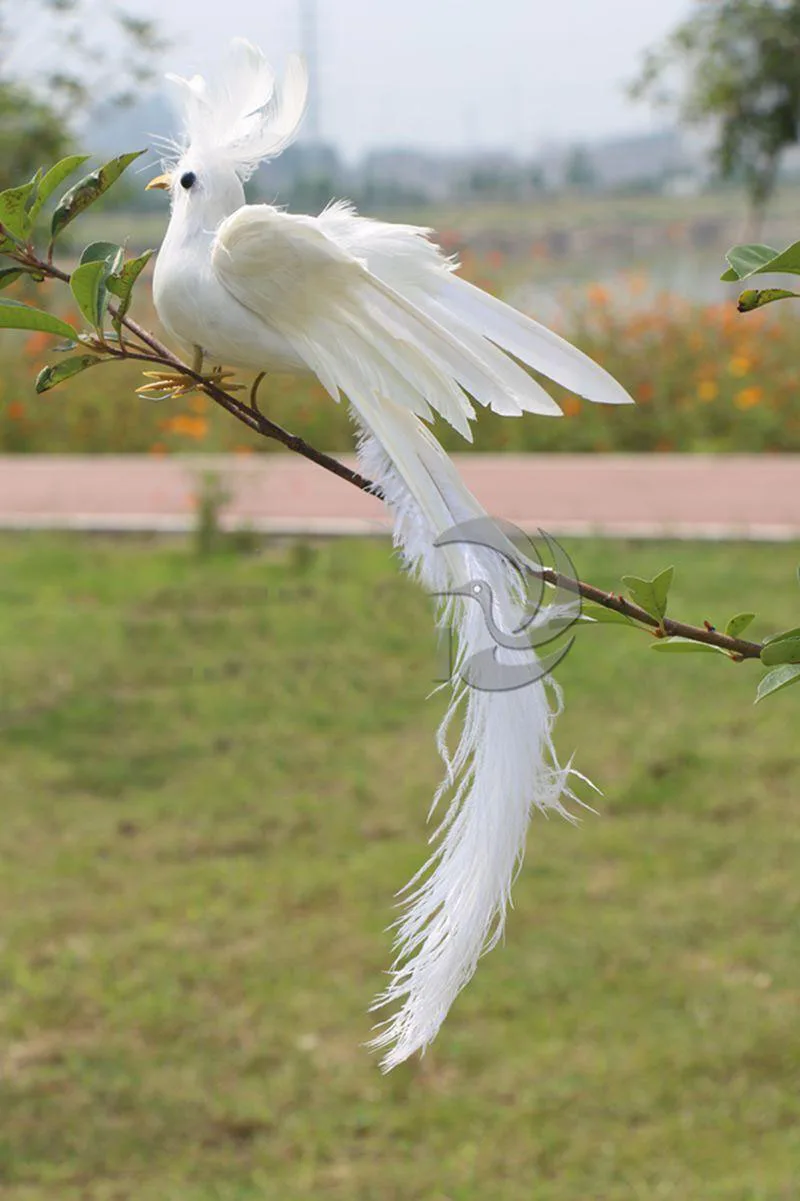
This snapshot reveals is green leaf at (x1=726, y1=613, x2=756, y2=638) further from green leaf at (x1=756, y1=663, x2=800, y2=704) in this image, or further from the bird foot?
the bird foot

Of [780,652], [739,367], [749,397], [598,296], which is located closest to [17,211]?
[780,652]

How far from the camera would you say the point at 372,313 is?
886 millimetres

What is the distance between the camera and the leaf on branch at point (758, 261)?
0.82 metres

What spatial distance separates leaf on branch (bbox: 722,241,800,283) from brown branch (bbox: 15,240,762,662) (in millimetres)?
202

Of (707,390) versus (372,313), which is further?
(707,390)

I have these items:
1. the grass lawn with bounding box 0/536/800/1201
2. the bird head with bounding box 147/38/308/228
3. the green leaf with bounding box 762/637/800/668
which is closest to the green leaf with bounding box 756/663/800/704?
the green leaf with bounding box 762/637/800/668

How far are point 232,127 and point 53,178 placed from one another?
0.16m

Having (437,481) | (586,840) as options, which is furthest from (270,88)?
(586,840)

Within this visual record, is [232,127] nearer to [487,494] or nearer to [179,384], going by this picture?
[179,384]

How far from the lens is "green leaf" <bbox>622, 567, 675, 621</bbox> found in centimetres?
87

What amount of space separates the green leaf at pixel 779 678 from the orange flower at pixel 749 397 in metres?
7.22

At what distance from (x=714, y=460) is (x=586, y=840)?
4.25m

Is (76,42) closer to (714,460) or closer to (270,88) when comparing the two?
(714,460)

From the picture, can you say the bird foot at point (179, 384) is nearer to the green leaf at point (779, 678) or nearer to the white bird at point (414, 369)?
the white bird at point (414, 369)
